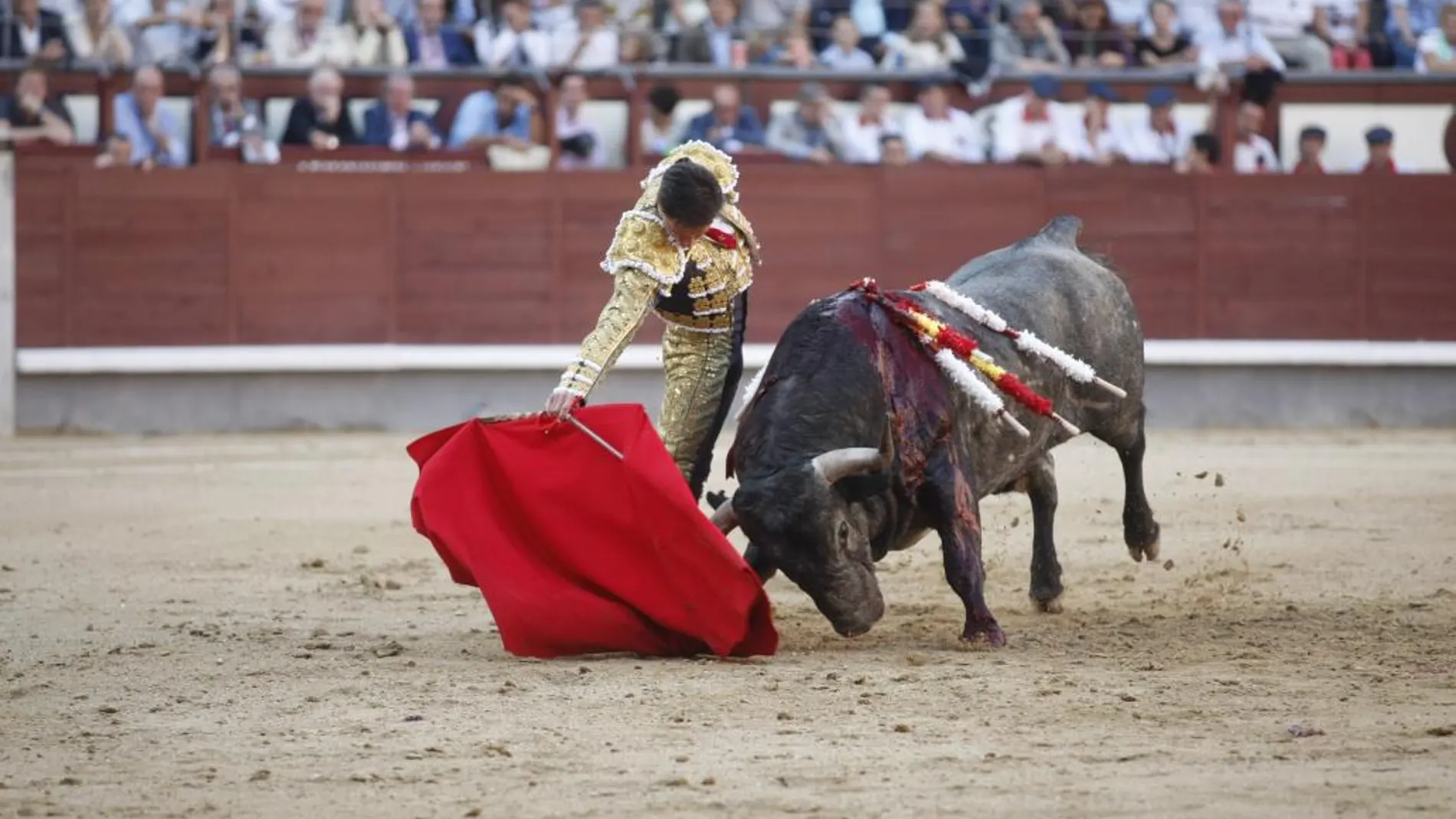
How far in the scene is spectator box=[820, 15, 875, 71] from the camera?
9.98 metres

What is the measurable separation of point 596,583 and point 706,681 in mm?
451

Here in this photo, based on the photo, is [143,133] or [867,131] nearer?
[143,133]

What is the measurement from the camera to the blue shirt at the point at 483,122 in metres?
9.80

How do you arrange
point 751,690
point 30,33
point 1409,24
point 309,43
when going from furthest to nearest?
point 1409,24
point 309,43
point 30,33
point 751,690

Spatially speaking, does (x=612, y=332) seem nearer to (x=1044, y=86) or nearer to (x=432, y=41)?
(x=432, y=41)

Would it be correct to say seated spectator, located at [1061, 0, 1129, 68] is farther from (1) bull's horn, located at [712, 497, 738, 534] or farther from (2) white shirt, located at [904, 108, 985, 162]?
(1) bull's horn, located at [712, 497, 738, 534]

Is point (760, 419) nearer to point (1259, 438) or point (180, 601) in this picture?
point (180, 601)

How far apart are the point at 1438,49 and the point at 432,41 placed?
15.8 ft

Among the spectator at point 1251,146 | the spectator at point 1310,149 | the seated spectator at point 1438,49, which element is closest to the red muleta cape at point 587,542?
the spectator at point 1251,146

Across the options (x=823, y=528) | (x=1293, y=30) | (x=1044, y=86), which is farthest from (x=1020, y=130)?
(x=823, y=528)

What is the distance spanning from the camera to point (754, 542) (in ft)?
14.4

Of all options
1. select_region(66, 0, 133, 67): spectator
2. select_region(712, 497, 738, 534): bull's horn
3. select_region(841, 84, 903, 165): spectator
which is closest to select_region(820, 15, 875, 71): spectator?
select_region(841, 84, 903, 165): spectator

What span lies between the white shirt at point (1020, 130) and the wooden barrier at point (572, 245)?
0.10 metres

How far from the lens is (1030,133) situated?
33.4 ft
